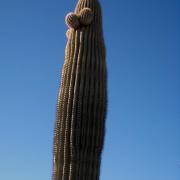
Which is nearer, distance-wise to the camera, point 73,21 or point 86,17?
point 86,17

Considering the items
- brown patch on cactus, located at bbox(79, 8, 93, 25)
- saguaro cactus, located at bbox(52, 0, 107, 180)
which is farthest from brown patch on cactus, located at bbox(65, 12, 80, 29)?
saguaro cactus, located at bbox(52, 0, 107, 180)

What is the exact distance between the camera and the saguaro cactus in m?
22.2

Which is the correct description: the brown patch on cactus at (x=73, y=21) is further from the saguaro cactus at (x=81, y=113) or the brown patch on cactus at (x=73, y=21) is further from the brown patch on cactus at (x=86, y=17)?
the saguaro cactus at (x=81, y=113)

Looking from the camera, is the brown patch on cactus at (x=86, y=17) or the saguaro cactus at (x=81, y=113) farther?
the brown patch on cactus at (x=86, y=17)

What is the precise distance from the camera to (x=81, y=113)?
73.4ft

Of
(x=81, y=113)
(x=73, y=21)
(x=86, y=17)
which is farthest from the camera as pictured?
(x=73, y=21)

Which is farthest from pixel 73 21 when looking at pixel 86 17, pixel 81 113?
pixel 81 113

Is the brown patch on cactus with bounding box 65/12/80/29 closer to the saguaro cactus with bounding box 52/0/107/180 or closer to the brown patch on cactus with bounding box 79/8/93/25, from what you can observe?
the brown patch on cactus with bounding box 79/8/93/25

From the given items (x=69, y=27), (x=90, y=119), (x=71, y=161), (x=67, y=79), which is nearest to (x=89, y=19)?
(x=69, y=27)

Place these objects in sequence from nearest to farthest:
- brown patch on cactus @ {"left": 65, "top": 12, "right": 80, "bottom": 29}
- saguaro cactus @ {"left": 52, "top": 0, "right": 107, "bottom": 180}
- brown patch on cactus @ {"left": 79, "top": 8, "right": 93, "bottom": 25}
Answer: saguaro cactus @ {"left": 52, "top": 0, "right": 107, "bottom": 180}, brown patch on cactus @ {"left": 79, "top": 8, "right": 93, "bottom": 25}, brown patch on cactus @ {"left": 65, "top": 12, "right": 80, "bottom": 29}

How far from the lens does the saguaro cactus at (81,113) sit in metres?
22.2

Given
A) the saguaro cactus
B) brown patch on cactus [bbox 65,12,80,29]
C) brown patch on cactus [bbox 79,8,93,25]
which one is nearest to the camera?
the saguaro cactus

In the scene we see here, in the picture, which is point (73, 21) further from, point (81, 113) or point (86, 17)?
point (81, 113)

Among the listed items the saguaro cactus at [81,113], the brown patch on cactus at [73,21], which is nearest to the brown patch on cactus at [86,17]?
the brown patch on cactus at [73,21]
